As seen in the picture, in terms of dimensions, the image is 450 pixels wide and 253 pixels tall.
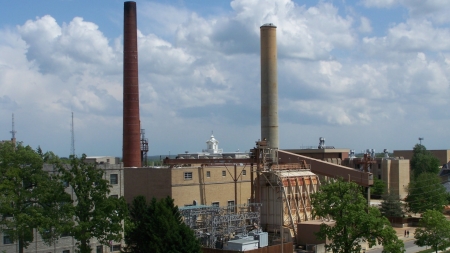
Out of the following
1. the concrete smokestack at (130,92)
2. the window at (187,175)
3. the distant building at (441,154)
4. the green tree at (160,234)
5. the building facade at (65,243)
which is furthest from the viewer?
the distant building at (441,154)

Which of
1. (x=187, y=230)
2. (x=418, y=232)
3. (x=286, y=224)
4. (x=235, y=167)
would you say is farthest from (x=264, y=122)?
(x=187, y=230)

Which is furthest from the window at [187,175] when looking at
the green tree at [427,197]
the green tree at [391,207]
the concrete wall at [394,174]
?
the concrete wall at [394,174]

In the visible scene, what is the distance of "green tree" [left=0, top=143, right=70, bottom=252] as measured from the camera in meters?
36.0

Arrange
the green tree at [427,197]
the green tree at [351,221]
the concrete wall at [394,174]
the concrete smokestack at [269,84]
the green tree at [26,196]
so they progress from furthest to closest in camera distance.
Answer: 1. the concrete wall at [394,174]
2. the green tree at [427,197]
3. the concrete smokestack at [269,84]
4. the green tree at [351,221]
5. the green tree at [26,196]

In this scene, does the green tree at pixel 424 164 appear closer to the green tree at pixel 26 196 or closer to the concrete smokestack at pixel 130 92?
the concrete smokestack at pixel 130 92

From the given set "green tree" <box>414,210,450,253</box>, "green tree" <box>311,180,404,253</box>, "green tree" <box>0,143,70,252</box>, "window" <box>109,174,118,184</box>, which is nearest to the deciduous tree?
"green tree" <box>414,210,450,253</box>

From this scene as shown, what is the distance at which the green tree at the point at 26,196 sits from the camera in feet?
118

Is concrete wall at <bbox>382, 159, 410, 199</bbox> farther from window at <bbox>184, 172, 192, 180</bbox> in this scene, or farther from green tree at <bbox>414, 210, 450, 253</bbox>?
window at <bbox>184, 172, 192, 180</bbox>

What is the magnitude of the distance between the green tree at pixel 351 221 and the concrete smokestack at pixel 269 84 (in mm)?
32466

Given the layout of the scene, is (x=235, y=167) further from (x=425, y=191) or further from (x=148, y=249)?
(x=425, y=191)

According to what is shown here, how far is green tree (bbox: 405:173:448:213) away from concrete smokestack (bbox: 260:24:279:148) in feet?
83.5

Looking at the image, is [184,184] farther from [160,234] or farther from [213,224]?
[160,234]

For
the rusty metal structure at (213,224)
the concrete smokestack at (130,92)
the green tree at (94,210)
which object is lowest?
the rusty metal structure at (213,224)

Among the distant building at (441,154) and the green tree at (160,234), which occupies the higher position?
the distant building at (441,154)
